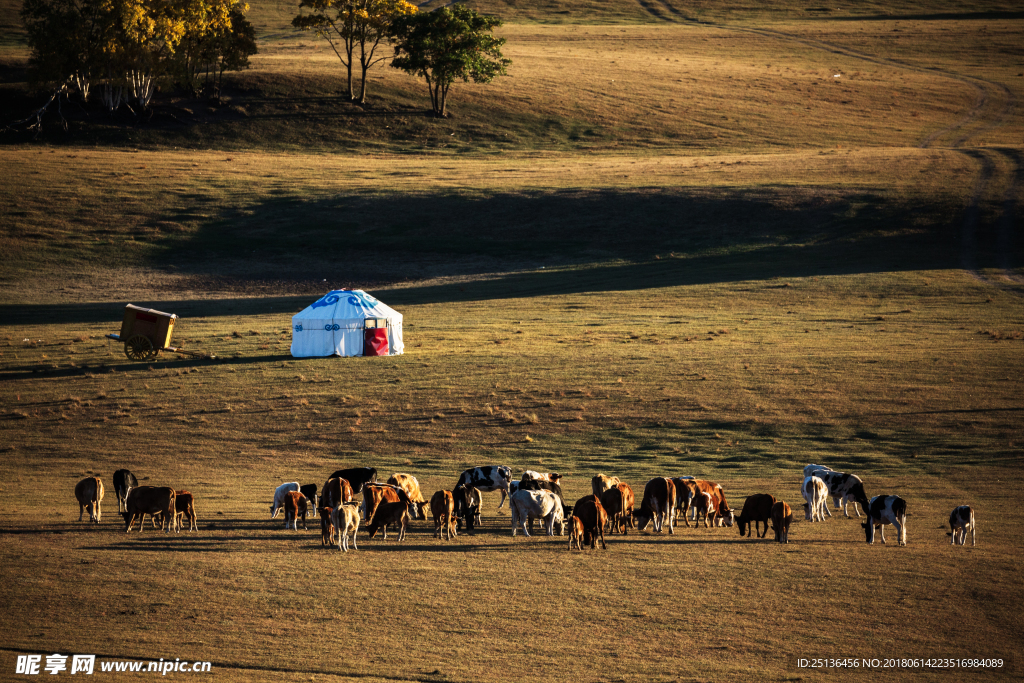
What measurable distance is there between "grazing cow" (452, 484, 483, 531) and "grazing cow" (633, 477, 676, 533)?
3.47m

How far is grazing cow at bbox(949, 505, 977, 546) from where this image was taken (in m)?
18.5

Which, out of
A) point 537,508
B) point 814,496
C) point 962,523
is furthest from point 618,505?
point 962,523

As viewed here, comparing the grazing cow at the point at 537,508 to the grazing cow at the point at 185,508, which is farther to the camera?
the grazing cow at the point at 537,508

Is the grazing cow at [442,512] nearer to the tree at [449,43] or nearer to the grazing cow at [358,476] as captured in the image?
the grazing cow at [358,476]

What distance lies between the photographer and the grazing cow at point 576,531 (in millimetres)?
18641

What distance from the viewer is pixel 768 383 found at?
3362 cm

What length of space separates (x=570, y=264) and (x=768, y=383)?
28.0 m

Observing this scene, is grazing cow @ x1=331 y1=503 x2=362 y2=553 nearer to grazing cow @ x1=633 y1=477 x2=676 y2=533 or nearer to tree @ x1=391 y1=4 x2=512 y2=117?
grazing cow @ x1=633 y1=477 x2=676 y2=533

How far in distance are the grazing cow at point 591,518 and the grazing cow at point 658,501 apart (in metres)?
1.74

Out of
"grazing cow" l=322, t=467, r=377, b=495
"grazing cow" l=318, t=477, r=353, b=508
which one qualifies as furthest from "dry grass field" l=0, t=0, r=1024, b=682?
"grazing cow" l=322, t=467, r=377, b=495

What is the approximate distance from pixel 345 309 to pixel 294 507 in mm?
21812

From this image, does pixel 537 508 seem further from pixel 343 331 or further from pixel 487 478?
pixel 343 331

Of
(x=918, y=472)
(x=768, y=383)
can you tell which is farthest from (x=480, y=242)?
(x=918, y=472)

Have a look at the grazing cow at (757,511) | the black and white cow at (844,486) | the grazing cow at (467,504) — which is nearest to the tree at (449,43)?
the black and white cow at (844,486)
